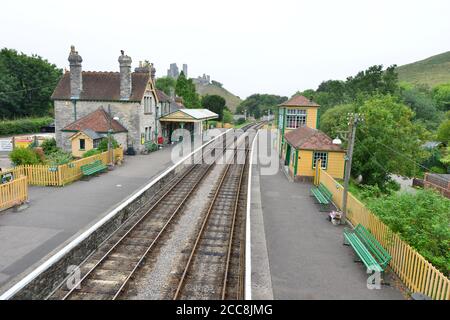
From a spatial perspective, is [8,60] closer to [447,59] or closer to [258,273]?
[258,273]

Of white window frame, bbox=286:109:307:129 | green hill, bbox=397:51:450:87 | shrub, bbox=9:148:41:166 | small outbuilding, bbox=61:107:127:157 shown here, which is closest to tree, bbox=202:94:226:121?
small outbuilding, bbox=61:107:127:157

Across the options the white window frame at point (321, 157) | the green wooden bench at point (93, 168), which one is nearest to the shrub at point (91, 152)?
the green wooden bench at point (93, 168)

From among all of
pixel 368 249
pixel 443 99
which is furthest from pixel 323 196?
pixel 443 99

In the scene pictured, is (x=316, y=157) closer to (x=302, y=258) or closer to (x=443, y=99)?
(x=302, y=258)

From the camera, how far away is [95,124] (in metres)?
31.0

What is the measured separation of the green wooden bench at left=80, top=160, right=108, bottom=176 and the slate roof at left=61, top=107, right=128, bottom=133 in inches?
265

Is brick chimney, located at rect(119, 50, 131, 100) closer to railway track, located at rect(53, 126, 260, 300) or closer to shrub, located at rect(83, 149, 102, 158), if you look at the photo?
shrub, located at rect(83, 149, 102, 158)

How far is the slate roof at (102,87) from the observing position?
1322 inches

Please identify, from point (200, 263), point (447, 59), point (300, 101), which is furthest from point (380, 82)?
point (447, 59)

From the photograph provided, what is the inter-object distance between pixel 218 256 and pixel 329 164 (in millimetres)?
13264

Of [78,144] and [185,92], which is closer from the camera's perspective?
[78,144]

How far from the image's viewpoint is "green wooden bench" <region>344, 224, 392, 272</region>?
34.7ft

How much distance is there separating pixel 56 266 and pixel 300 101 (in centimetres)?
2586

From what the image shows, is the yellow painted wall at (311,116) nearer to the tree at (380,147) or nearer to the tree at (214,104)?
the tree at (380,147)
